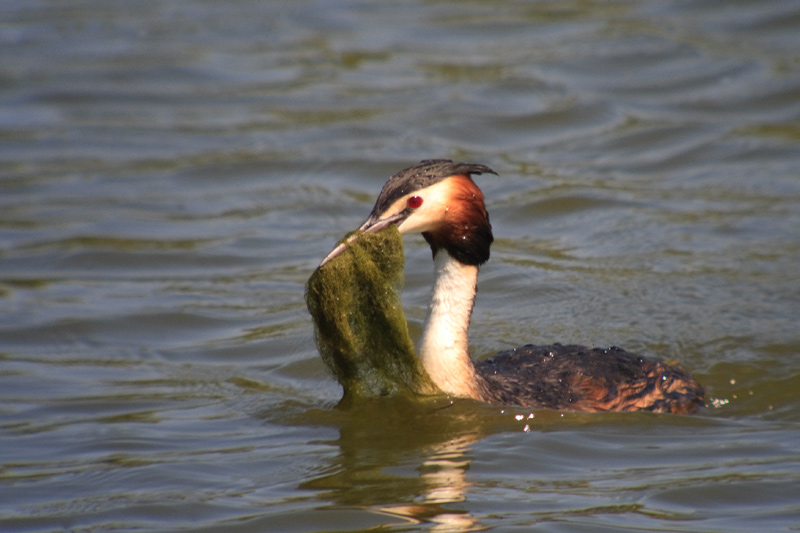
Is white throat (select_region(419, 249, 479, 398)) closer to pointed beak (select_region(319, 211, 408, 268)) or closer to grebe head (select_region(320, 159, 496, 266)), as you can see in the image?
grebe head (select_region(320, 159, 496, 266))

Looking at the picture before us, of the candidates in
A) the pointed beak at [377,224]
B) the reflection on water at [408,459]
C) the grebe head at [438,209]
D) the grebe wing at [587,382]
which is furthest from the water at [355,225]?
the pointed beak at [377,224]

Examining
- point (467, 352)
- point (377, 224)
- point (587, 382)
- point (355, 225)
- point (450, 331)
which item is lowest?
point (587, 382)

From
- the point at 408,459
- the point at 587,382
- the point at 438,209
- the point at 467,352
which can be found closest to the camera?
the point at 408,459

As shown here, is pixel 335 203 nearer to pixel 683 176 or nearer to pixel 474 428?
pixel 683 176

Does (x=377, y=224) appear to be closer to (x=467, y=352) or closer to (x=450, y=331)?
Result: (x=450, y=331)

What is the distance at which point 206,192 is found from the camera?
1217 centimetres

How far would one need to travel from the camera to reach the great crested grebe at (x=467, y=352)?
240 inches

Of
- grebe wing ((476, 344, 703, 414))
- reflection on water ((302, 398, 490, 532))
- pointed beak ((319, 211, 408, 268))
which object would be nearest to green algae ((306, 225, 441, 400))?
pointed beak ((319, 211, 408, 268))

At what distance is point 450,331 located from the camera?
642 centimetres

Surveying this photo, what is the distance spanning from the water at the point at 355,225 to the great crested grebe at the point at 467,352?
18cm

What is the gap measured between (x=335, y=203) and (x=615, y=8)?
7352 millimetres

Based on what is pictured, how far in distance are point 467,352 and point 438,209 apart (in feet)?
2.82

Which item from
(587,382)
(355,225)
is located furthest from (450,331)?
(355,225)

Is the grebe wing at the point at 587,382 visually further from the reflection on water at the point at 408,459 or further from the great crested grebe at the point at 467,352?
the reflection on water at the point at 408,459
